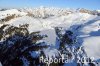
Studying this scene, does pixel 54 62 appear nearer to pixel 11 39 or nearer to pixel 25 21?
pixel 11 39

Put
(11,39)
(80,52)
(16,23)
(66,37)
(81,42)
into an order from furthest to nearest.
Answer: (16,23)
(66,37)
(11,39)
(81,42)
(80,52)

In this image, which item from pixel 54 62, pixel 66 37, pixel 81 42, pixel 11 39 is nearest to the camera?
pixel 54 62

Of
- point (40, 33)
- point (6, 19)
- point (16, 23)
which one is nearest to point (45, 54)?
point (40, 33)

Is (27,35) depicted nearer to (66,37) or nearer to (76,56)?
(66,37)

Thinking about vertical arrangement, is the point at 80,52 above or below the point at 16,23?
below

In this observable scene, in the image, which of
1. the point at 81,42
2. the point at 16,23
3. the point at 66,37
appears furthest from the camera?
the point at 16,23

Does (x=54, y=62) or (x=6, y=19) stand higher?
(x=6, y=19)

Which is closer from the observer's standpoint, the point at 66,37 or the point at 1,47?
the point at 1,47

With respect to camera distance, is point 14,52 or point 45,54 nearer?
point 45,54

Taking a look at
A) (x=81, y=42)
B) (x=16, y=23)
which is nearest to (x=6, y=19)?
(x=16, y=23)
